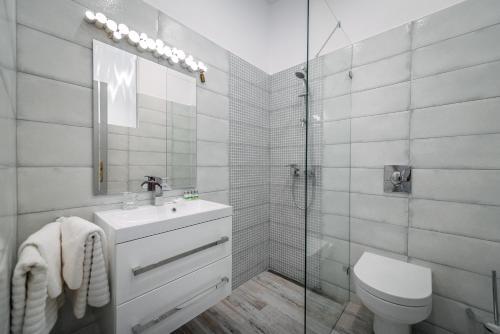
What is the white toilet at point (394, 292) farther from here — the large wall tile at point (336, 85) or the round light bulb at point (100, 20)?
the round light bulb at point (100, 20)

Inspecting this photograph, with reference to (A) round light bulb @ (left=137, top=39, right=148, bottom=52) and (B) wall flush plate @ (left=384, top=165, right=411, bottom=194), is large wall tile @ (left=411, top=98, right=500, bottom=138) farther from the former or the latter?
(A) round light bulb @ (left=137, top=39, right=148, bottom=52)

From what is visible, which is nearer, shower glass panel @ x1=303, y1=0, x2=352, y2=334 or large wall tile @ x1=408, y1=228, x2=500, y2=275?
large wall tile @ x1=408, y1=228, x2=500, y2=275

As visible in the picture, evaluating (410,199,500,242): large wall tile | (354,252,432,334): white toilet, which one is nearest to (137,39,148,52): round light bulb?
(354,252,432,334): white toilet

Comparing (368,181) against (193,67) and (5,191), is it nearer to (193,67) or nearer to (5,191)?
(193,67)

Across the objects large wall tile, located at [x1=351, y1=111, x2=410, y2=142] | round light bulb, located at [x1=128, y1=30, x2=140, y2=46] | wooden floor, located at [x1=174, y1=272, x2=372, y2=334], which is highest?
round light bulb, located at [x1=128, y1=30, x2=140, y2=46]

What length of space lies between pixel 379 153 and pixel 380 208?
0.45m

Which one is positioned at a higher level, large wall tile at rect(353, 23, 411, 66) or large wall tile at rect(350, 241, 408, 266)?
large wall tile at rect(353, 23, 411, 66)

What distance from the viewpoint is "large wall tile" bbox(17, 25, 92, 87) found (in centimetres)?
96

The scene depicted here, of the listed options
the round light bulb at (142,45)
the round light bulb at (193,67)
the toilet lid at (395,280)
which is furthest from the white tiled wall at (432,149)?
the round light bulb at (142,45)

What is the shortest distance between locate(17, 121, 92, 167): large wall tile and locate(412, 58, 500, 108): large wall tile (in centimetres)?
219

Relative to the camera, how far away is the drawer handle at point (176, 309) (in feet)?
3.11

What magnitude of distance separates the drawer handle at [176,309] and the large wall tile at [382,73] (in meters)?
1.87

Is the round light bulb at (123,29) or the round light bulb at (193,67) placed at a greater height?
the round light bulb at (123,29)

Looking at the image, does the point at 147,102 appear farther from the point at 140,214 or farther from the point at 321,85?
the point at 321,85
